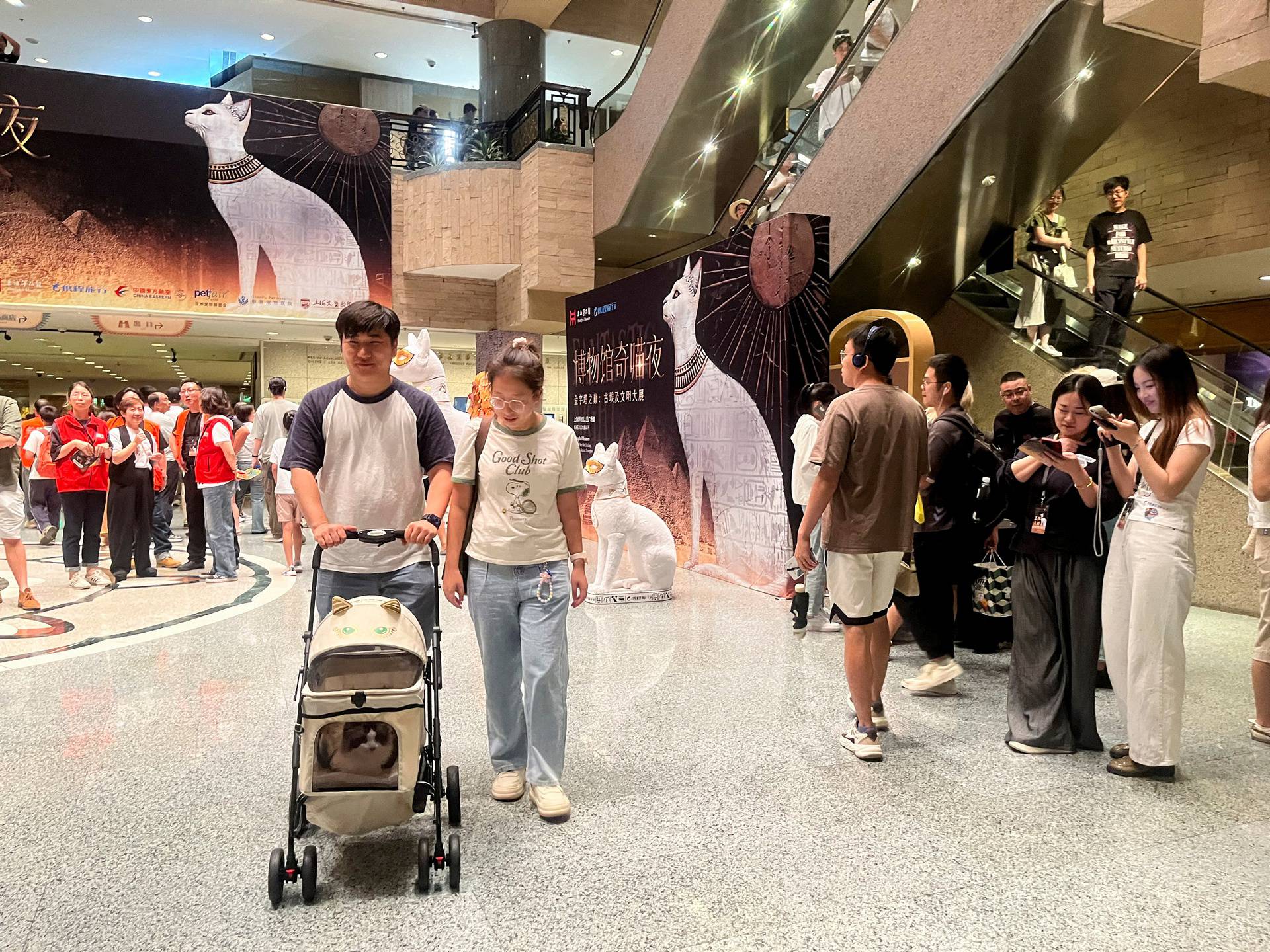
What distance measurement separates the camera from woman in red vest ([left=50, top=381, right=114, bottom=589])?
21.9 ft

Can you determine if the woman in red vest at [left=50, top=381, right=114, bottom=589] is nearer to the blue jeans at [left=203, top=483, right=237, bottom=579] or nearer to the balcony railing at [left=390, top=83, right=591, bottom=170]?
the blue jeans at [left=203, top=483, right=237, bottom=579]

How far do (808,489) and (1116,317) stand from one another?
3572 mm

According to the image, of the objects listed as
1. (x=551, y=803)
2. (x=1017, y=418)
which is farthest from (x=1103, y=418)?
(x=551, y=803)

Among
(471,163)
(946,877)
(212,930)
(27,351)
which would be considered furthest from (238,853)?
(27,351)

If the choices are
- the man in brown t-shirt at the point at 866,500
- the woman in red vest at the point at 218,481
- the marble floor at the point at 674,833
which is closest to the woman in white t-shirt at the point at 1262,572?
the marble floor at the point at 674,833

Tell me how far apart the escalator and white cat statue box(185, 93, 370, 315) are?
8.70 metres

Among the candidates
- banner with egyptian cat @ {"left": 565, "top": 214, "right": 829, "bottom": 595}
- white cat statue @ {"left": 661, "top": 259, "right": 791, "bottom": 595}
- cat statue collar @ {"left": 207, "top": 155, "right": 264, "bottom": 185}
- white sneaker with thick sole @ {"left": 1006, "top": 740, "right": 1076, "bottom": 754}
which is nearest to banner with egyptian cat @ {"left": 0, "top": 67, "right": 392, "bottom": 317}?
cat statue collar @ {"left": 207, "top": 155, "right": 264, "bottom": 185}

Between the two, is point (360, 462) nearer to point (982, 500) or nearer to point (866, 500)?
point (866, 500)

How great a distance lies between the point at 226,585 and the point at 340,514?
17.5ft

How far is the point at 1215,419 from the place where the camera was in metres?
6.26

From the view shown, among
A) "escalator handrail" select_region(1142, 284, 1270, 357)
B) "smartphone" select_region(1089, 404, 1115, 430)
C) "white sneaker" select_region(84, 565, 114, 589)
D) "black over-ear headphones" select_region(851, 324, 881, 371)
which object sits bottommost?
"white sneaker" select_region(84, 565, 114, 589)

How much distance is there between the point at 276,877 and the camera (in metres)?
2.29

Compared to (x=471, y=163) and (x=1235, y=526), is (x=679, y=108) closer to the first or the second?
(x=471, y=163)

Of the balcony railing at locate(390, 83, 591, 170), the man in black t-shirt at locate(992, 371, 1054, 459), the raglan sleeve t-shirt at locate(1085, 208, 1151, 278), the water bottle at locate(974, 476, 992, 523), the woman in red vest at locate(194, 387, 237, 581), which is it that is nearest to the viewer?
the water bottle at locate(974, 476, 992, 523)
